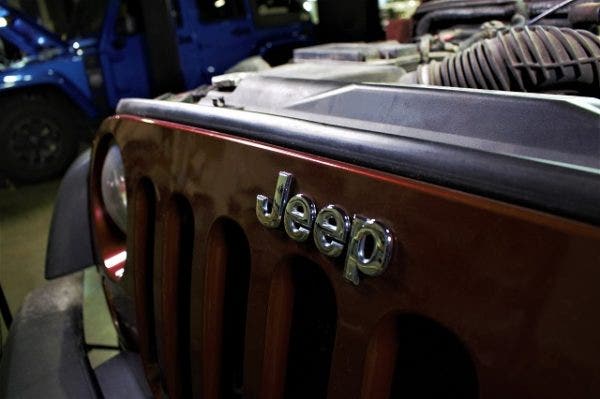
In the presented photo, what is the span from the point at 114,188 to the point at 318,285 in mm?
706

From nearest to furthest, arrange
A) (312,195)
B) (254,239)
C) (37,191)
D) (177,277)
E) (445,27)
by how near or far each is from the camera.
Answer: (312,195) < (254,239) < (177,277) < (445,27) < (37,191)

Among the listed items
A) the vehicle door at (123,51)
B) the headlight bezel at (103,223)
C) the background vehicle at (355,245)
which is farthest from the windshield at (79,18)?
the background vehicle at (355,245)

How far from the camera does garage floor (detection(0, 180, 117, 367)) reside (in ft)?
7.51

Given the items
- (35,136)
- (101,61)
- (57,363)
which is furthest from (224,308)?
(101,61)

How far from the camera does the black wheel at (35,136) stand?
4773mm

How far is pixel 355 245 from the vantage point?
1.91 feet

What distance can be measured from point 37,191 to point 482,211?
5.06 meters

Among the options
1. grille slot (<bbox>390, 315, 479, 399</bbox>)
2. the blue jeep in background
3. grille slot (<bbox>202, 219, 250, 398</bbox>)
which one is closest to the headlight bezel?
grille slot (<bbox>202, 219, 250, 398</bbox>)

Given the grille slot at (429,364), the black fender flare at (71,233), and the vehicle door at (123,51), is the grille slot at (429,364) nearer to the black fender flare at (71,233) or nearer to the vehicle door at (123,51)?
the black fender flare at (71,233)

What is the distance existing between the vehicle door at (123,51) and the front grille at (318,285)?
4613 millimetres

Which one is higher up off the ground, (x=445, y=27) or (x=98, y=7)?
(x=98, y=7)

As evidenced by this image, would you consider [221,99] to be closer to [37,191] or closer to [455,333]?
[455,333]

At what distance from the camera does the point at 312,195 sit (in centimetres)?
65

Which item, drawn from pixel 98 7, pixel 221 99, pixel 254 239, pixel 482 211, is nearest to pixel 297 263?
pixel 254 239
